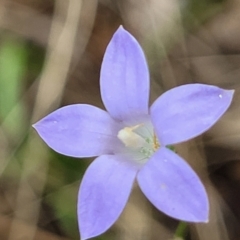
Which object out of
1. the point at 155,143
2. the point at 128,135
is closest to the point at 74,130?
the point at 128,135

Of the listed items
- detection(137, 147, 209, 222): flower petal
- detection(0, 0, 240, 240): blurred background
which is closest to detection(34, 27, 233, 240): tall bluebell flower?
detection(137, 147, 209, 222): flower petal

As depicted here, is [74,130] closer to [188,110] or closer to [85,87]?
[188,110]

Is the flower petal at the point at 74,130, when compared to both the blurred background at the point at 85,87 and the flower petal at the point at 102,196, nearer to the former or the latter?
the flower petal at the point at 102,196

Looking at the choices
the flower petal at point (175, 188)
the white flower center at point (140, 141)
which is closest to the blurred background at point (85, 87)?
the white flower center at point (140, 141)

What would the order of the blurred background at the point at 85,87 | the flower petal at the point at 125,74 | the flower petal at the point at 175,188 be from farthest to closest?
the blurred background at the point at 85,87, the flower petal at the point at 125,74, the flower petal at the point at 175,188

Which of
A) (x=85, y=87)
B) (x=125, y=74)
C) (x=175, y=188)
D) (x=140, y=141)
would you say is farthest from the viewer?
(x=85, y=87)

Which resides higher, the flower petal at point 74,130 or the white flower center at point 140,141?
the flower petal at point 74,130

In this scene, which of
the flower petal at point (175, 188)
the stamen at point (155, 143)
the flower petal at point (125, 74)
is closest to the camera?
the flower petal at point (175, 188)

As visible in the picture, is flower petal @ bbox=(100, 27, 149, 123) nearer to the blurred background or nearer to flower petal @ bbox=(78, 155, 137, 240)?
flower petal @ bbox=(78, 155, 137, 240)
